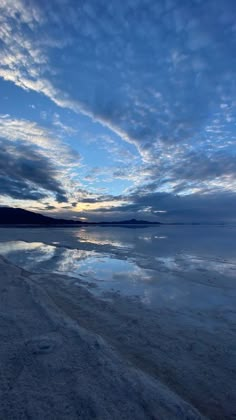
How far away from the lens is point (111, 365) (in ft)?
12.9

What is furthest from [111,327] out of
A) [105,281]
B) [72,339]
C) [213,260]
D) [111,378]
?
[213,260]

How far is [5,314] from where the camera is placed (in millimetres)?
5852

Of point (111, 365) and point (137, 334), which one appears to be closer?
point (111, 365)

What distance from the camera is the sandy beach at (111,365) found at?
10.1ft

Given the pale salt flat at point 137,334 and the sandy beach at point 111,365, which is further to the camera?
the pale salt flat at point 137,334

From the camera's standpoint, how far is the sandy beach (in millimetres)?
3070

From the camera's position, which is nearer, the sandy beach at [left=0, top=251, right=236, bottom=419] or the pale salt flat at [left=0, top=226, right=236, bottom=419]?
the sandy beach at [left=0, top=251, right=236, bottom=419]

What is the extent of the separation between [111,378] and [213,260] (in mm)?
13312

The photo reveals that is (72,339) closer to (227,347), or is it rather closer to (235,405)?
(235,405)

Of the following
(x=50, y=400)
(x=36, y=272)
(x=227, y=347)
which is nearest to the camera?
(x=50, y=400)

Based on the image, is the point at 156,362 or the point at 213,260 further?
the point at 213,260

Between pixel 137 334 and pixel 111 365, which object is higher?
pixel 111 365

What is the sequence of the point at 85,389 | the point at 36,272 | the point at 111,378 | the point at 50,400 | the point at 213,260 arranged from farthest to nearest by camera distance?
the point at 213,260 → the point at 36,272 → the point at 111,378 → the point at 85,389 → the point at 50,400

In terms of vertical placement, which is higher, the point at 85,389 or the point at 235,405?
the point at 85,389
